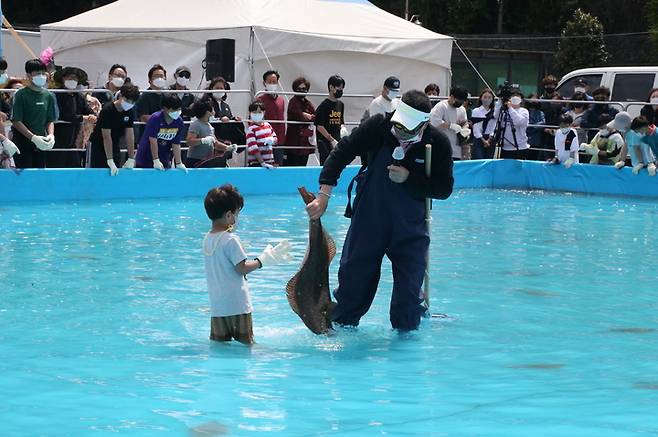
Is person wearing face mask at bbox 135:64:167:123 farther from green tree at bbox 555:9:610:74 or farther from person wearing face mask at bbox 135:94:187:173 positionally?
green tree at bbox 555:9:610:74

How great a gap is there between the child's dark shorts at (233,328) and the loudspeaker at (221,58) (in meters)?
11.8

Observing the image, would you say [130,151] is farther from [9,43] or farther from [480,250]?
[9,43]

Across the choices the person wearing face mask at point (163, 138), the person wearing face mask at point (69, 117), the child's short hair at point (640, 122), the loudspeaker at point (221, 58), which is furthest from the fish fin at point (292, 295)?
the loudspeaker at point (221, 58)

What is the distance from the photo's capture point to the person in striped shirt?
55.0 ft

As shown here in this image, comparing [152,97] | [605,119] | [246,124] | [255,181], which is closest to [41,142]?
[152,97]

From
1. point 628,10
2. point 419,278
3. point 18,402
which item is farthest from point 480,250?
point 628,10

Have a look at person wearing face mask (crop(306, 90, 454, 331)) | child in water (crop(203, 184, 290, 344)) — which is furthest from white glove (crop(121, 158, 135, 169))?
child in water (crop(203, 184, 290, 344))

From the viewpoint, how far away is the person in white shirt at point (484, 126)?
63.6 ft

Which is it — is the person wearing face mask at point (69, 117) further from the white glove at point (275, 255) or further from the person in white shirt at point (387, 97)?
the white glove at point (275, 255)

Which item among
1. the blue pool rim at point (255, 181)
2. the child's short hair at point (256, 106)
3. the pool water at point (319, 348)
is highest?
the child's short hair at point (256, 106)

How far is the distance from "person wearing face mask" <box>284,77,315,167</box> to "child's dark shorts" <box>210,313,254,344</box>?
36.5ft

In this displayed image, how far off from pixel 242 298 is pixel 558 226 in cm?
808

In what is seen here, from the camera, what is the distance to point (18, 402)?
5.93m

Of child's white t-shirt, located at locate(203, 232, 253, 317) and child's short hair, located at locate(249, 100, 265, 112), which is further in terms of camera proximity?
child's short hair, located at locate(249, 100, 265, 112)
